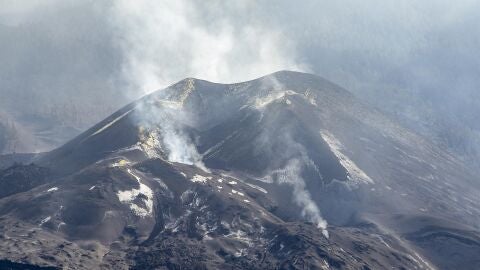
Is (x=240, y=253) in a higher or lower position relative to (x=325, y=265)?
higher

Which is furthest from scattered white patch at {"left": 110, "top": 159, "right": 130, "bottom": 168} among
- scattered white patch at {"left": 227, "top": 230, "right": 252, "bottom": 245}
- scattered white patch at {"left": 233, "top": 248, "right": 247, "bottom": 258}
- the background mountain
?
scattered white patch at {"left": 233, "top": 248, "right": 247, "bottom": 258}

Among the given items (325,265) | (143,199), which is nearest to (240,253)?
(325,265)

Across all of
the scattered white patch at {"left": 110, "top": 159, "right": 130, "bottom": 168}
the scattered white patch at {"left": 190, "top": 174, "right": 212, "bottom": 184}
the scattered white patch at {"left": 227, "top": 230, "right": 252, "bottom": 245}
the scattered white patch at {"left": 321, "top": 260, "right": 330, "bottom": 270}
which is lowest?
the scattered white patch at {"left": 321, "top": 260, "right": 330, "bottom": 270}

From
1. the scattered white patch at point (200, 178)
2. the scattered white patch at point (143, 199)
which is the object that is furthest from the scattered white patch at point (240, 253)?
the scattered white patch at point (200, 178)

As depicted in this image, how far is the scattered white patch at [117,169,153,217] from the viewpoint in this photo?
164 meters

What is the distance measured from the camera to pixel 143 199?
169 meters

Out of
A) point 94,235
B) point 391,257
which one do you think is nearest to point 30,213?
point 94,235

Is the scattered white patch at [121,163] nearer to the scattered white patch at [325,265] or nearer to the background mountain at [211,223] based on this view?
the background mountain at [211,223]

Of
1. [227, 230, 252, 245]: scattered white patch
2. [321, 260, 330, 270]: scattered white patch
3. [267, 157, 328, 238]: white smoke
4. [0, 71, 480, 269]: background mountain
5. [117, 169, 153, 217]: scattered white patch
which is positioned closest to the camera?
[321, 260, 330, 270]: scattered white patch

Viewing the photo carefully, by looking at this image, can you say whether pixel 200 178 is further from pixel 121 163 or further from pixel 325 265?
pixel 325 265

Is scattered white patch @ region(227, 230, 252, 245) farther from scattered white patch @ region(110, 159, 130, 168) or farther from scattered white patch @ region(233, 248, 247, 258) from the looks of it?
scattered white patch @ region(110, 159, 130, 168)

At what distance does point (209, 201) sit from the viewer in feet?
558

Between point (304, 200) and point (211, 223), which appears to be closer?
point (211, 223)

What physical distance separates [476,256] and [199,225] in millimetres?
73014
